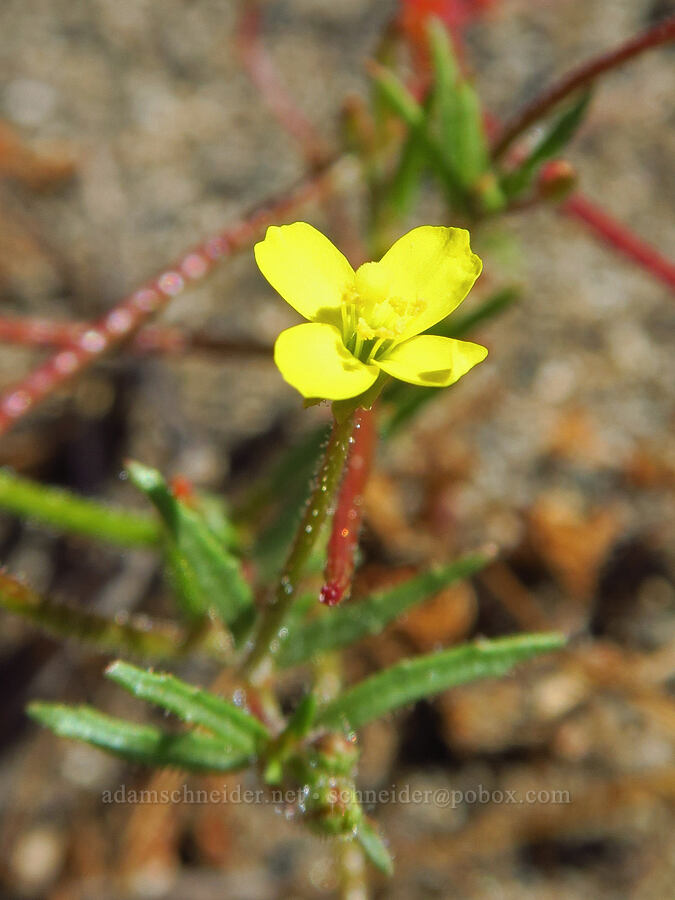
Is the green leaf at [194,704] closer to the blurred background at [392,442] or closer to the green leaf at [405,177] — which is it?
the blurred background at [392,442]

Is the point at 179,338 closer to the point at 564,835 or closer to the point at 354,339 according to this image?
the point at 354,339

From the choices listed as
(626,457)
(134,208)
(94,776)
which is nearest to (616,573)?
(626,457)

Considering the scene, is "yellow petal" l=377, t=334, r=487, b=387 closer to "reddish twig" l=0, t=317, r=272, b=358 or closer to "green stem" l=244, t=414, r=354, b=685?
"green stem" l=244, t=414, r=354, b=685

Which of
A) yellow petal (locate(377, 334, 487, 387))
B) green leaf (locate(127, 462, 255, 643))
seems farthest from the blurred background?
yellow petal (locate(377, 334, 487, 387))

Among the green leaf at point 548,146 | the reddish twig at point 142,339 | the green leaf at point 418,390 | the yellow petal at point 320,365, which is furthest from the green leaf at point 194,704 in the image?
the green leaf at point 548,146

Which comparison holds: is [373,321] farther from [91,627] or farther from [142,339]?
[142,339]
